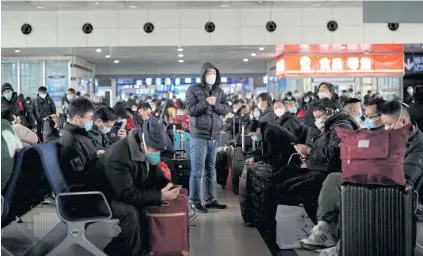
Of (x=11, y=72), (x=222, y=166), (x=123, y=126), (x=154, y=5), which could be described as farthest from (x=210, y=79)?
(x=11, y=72)

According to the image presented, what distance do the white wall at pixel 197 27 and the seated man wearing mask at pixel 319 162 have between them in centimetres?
1539

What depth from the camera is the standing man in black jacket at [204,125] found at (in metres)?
8.73

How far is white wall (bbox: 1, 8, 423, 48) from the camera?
73.4 ft

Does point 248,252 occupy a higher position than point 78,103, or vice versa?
point 78,103

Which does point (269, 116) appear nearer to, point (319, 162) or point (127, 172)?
point (319, 162)

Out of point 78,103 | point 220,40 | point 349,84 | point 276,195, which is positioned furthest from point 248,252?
point 349,84

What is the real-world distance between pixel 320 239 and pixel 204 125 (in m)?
2.82

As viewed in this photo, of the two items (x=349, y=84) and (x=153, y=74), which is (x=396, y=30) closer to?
(x=349, y=84)

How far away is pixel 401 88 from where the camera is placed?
26000 millimetres

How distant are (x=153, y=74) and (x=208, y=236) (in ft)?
95.4

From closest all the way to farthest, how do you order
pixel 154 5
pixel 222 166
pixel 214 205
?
1. pixel 214 205
2. pixel 222 166
3. pixel 154 5

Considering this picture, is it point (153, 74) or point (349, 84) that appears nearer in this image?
point (349, 84)

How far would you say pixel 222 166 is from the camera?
11.7m

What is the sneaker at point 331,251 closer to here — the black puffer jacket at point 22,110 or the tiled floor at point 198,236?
the tiled floor at point 198,236
